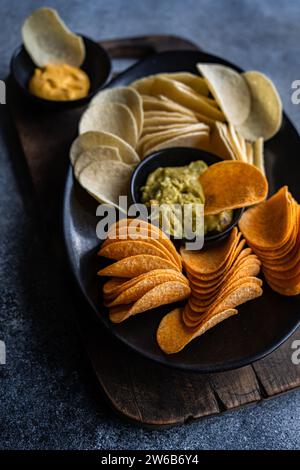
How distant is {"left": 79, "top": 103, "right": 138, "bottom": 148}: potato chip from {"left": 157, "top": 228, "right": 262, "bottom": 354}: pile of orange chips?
1.80 feet

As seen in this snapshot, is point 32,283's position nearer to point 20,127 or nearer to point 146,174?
point 146,174

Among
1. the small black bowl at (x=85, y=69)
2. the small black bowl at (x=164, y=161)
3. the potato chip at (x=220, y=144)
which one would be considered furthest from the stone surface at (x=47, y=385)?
the potato chip at (x=220, y=144)

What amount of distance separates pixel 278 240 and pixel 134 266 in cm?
47

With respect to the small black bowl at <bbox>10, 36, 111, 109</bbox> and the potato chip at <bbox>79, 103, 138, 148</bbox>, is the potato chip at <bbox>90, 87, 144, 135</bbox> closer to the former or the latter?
the potato chip at <bbox>79, 103, 138, 148</bbox>

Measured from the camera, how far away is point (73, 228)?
6.23 ft

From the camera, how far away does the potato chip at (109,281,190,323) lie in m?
1.61

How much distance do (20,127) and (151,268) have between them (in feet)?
3.27

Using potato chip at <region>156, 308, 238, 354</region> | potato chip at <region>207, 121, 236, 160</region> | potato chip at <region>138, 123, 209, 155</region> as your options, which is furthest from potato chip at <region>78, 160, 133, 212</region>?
potato chip at <region>156, 308, 238, 354</region>

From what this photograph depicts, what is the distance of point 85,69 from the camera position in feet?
8.31

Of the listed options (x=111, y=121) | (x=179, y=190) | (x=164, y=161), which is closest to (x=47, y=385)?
(x=179, y=190)

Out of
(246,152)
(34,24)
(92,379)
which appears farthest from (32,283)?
(34,24)

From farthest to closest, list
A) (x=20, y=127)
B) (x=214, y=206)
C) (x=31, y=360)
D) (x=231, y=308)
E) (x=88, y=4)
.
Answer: (x=88, y=4), (x=20, y=127), (x=214, y=206), (x=31, y=360), (x=231, y=308)

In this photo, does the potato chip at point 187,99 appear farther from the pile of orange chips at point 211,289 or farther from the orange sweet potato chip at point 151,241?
the orange sweet potato chip at point 151,241

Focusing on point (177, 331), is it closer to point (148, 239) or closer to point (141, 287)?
point (141, 287)
